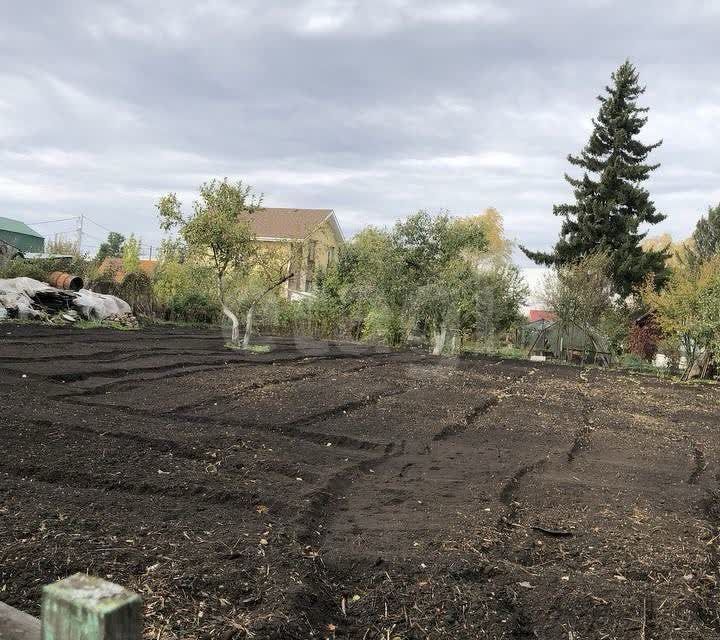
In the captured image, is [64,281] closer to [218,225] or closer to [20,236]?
[218,225]

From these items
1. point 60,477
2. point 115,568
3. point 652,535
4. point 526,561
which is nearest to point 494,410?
point 652,535

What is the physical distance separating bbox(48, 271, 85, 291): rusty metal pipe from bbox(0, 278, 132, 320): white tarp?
683 mm

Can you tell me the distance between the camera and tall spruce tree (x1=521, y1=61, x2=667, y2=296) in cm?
2773

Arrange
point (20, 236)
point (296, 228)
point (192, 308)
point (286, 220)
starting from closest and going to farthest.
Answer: point (192, 308)
point (296, 228)
point (286, 220)
point (20, 236)

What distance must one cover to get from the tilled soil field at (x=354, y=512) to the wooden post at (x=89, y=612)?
64.8 inches

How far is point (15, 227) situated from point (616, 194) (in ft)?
145

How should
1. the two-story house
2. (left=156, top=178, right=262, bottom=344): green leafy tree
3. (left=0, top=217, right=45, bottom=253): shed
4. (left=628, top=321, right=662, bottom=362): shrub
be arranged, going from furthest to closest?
(left=0, top=217, right=45, bottom=253): shed, the two-story house, (left=628, top=321, right=662, bottom=362): shrub, (left=156, top=178, right=262, bottom=344): green leafy tree

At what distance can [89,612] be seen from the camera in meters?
0.97

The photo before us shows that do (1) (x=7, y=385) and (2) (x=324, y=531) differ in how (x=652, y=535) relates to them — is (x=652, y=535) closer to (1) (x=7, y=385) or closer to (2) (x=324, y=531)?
(2) (x=324, y=531)

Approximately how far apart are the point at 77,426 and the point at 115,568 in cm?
303

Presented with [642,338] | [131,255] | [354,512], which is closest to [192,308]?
[131,255]

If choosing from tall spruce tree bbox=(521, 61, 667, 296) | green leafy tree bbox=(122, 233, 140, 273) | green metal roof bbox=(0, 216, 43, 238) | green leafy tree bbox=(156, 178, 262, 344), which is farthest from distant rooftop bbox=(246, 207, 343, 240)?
green metal roof bbox=(0, 216, 43, 238)

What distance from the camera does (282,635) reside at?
2488 mm

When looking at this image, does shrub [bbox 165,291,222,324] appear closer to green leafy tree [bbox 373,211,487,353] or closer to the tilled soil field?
green leafy tree [bbox 373,211,487,353]
